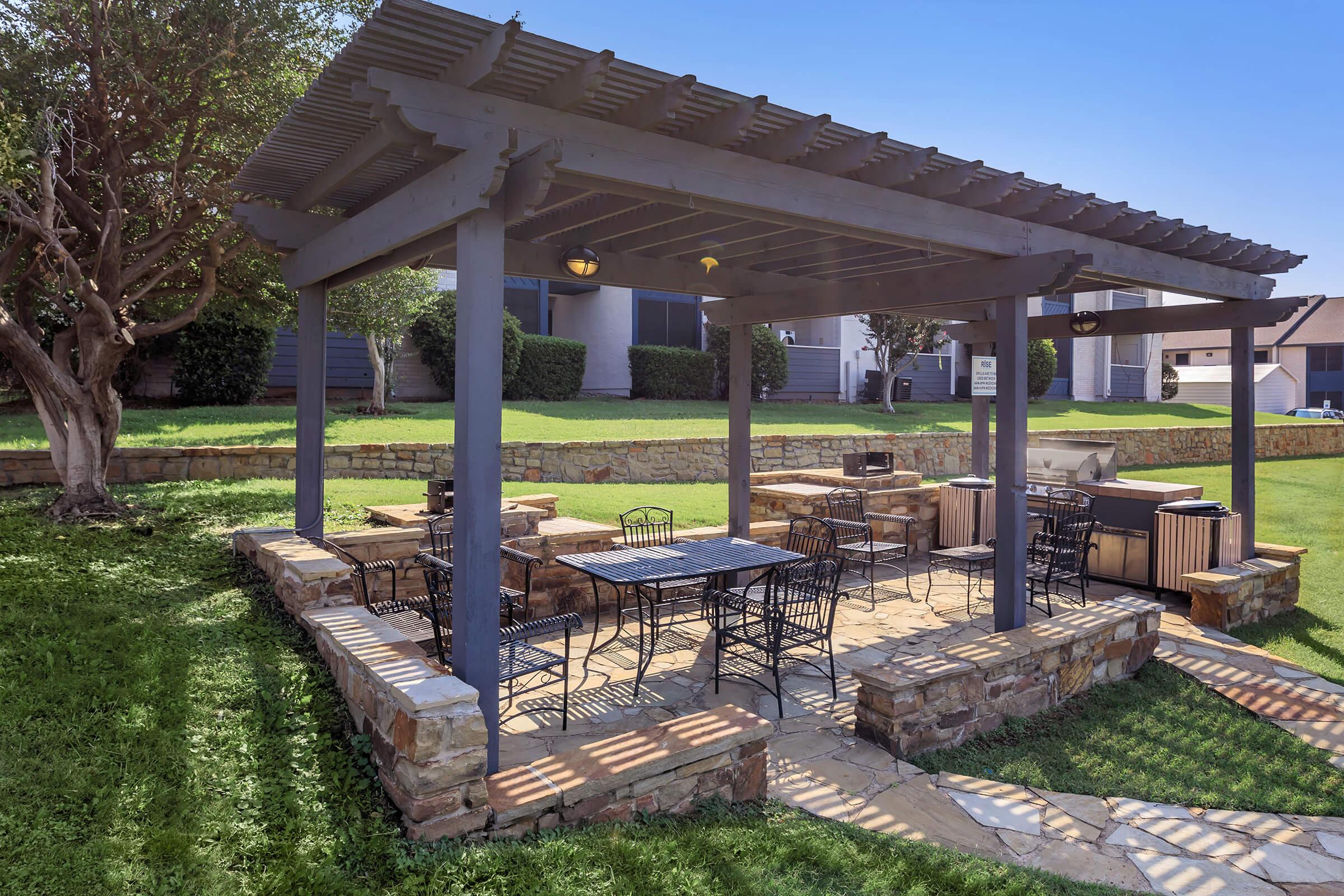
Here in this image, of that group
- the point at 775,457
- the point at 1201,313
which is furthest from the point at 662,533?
the point at 775,457

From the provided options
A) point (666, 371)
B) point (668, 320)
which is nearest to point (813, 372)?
point (668, 320)

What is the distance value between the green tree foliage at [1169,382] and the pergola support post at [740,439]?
30459 mm

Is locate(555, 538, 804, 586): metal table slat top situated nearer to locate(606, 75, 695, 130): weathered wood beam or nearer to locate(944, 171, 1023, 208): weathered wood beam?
locate(606, 75, 695, 130): weathered wood beam

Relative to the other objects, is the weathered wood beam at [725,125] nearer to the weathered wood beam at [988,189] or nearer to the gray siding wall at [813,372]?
the weathered wood beam at [988,189]

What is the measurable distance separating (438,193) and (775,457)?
1039 cm

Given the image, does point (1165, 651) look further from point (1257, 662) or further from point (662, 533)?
point (662, 533)

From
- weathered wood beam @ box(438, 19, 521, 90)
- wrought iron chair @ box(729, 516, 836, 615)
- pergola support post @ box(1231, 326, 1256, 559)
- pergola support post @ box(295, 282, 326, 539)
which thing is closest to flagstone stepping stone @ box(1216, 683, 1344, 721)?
pergola support post @ box(1231, 326, 1256, 559)

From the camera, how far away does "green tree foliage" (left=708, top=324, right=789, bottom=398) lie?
1948cm

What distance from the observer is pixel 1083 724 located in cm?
476

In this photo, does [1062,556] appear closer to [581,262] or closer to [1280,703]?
[1280,703]

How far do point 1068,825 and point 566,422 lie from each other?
1102 centimetres

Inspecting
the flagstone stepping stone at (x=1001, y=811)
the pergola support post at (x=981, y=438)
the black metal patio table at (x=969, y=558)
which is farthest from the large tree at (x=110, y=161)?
the pergola support post at (x=981, y=438)

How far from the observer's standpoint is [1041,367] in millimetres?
24156

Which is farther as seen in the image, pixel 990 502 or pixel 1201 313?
pixel 990 502
